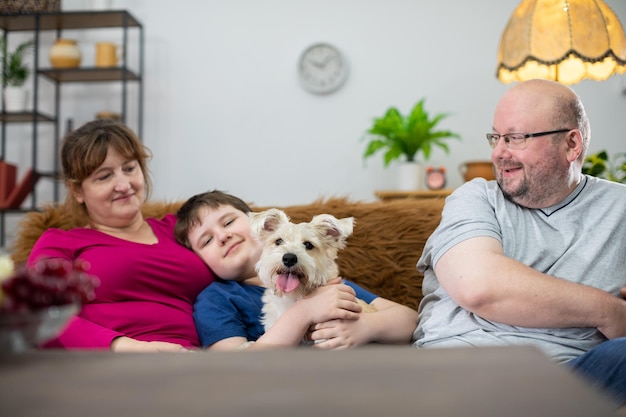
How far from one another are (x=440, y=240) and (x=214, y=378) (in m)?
1.13

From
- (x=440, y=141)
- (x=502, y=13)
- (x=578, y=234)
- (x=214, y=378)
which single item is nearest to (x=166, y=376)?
(x=214, y=378)

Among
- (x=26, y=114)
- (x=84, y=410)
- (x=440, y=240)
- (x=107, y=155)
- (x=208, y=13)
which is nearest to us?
(x=84, y=410)

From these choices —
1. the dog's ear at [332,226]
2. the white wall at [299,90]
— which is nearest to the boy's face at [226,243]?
the dog's ear at [332,226]

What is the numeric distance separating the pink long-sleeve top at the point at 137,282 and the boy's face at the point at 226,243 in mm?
48

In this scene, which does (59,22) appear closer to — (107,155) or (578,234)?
(107,155)

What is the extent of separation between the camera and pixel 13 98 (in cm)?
501

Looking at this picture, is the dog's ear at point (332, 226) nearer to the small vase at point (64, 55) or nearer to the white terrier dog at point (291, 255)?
the white terrier dog at point (291, 255)

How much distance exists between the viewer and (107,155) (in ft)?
6.31

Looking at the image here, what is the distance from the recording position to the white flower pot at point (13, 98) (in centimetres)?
500

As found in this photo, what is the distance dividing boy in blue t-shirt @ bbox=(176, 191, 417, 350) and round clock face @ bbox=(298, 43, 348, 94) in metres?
3.29

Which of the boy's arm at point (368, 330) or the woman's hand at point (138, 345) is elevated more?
the boy's arm at point (368, 330)

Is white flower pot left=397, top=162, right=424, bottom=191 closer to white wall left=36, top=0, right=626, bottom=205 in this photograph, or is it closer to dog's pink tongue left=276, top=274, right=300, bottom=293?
white wall left=36, top=0, right=626, bottom=205

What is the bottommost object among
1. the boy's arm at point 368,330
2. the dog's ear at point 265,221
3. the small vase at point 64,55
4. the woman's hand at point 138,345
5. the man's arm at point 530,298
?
the woman's hand at point 138,345

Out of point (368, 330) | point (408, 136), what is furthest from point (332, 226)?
point (408, 136)
